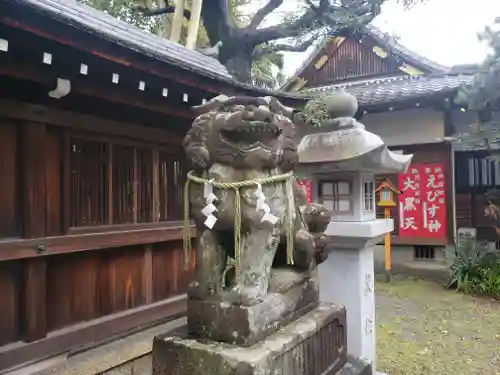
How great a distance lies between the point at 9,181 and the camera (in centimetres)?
363

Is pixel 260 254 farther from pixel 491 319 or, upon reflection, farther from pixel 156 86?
pixel 491 319

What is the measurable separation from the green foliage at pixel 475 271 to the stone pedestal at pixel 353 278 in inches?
199

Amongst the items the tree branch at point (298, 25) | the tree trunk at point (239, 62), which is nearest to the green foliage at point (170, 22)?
the tree trunk at point (239, 62)

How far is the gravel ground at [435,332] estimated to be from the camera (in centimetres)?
461

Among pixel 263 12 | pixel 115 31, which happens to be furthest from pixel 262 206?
pixel 263 12

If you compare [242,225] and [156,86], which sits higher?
[156,86]

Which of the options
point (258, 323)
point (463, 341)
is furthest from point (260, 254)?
point (463, 341)

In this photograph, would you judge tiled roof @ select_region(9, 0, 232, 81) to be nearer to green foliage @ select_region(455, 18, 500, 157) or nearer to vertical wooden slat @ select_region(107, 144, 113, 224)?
vertical wooden slat @ select_region(107, 144, 113, 224)

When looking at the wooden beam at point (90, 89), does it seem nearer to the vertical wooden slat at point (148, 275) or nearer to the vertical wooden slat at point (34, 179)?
Result: the vertical wooden slat at point (34, 179)

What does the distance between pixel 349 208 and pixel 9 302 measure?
303cm

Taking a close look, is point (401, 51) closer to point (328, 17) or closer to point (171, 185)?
point (328, 17)

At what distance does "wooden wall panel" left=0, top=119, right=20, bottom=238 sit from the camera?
358cm

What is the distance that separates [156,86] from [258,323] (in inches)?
101

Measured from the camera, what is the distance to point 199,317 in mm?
2750
